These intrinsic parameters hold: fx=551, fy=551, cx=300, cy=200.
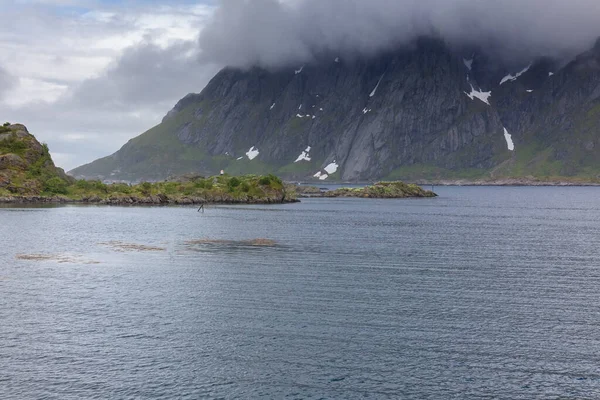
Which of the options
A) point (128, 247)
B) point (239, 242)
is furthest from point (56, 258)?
point (239, 242)

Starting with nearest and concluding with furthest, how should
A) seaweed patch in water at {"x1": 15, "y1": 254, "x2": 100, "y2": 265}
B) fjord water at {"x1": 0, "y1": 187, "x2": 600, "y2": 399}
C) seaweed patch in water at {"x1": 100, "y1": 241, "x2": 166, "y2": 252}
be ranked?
fjord water at {"x1": 0, "y1": 187, "x2": 600, "y2": 399}
seaweed patch in water at {"x1": 15, "y1": 254, "x2": 100, "y2": 265}
seaweed patch in water at {"x1": 100, "y1": 241, "x2": 166, "y2": 252}

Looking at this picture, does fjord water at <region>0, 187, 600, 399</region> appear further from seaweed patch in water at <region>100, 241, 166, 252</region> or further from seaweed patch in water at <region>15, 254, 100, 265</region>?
seaweed patch in water at <region>100, 241, 166, 252</region>

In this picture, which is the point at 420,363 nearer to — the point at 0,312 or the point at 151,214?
the point at 0,312

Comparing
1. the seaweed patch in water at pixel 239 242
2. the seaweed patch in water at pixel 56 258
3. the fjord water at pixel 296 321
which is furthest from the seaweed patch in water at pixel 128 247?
the seaweed patch in water at pixel 56 258

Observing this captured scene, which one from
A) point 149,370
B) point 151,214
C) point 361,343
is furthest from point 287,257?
point 151,214

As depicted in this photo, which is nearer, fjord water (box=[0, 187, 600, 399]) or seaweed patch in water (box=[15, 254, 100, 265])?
fjord water (box=[0, 187, 600, 399])

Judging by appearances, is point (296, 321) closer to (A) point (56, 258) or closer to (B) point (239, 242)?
(A) point (56, 258)

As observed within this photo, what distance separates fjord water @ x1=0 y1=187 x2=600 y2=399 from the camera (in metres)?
30.9

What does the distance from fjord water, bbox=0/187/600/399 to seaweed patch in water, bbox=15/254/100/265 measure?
0.25 meters

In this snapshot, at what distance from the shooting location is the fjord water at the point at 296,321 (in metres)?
30.9

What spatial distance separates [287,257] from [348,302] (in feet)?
89.0

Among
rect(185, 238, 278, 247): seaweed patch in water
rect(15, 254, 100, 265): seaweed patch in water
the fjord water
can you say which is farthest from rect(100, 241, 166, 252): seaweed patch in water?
rect(15, 254, 100, 265): seaweed patch in water

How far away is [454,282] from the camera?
194 feet

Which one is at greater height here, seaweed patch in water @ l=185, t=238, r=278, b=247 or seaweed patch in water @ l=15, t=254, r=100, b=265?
seaweed patch in water @ l=185, t=238, r=278, b=247
